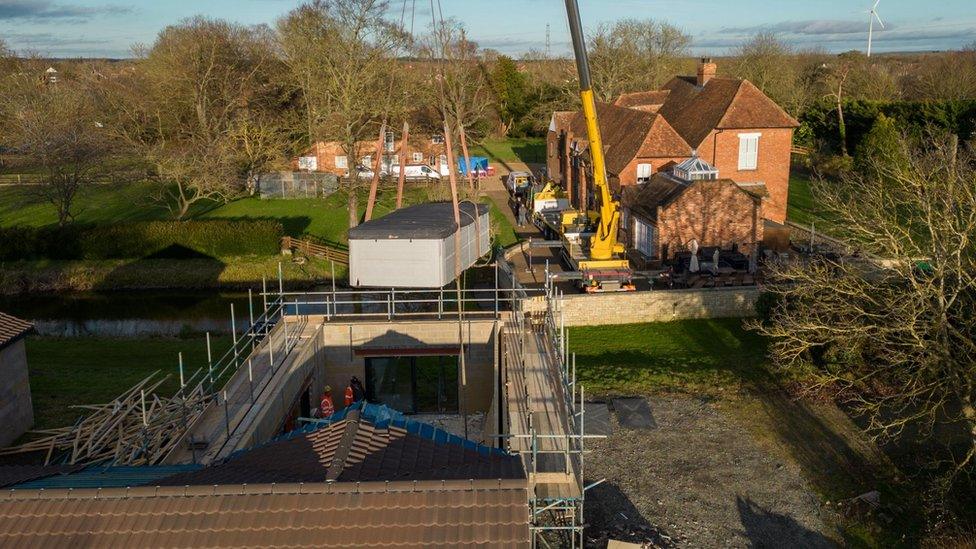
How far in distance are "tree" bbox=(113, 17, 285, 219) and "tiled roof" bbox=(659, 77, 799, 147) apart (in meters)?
21.7

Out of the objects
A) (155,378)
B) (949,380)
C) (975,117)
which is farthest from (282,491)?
(975,117)

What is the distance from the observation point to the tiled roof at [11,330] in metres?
17.1

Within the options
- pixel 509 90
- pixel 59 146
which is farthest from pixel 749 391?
pixel 509 90

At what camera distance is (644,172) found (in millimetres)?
34438

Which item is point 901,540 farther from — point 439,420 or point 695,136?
point 695,136

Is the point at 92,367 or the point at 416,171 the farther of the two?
the point at 416,171

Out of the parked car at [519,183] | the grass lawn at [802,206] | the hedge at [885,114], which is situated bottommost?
the grass lawn at [802,206]

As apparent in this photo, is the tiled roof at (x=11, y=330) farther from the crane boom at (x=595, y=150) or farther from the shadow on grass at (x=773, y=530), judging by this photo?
the shadow on grass at (x=773, y=530)

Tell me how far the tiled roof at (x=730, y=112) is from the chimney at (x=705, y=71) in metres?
2.24

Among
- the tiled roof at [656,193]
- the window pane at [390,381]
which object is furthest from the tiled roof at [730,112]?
the window pane at [390,381]

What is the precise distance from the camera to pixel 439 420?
18.2m

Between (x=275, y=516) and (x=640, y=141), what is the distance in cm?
2910

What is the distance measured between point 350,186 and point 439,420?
19942 millimetres

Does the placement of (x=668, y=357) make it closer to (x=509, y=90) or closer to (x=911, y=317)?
(x=911, y=317)
